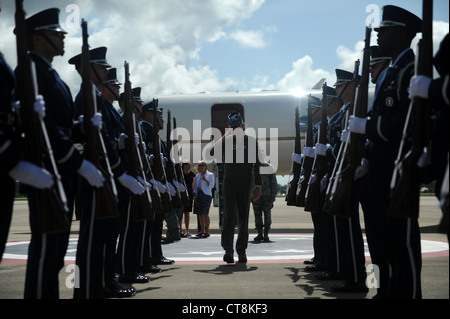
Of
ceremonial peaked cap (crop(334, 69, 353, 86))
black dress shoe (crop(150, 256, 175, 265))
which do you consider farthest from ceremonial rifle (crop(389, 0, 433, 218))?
black dress shoe (crop(150, 256, 175, 265))

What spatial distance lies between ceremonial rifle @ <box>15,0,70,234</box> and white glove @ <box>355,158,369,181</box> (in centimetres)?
211

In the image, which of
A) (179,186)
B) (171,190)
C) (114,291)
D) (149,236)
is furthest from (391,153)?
(179,186)

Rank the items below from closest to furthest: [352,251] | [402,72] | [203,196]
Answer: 1. [402,72]
2. [352,251]
3. [203,196]

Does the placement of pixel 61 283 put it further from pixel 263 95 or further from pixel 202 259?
pixel 263 95

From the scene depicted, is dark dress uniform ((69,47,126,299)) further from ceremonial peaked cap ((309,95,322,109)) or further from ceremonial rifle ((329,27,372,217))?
ceremonial peaked cap ((309,95,322,109))

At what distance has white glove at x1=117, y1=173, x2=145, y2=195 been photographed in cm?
484

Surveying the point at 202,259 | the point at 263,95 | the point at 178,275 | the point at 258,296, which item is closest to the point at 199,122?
the point at 263,95

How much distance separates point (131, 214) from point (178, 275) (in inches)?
38.7

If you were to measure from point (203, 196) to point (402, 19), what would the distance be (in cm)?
844

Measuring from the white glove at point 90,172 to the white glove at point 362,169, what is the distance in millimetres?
1860

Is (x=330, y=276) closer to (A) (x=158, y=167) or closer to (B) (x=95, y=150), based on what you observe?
(A) (x=158, y=167)

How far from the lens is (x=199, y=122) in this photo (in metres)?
19.5

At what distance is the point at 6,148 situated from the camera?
297cm
